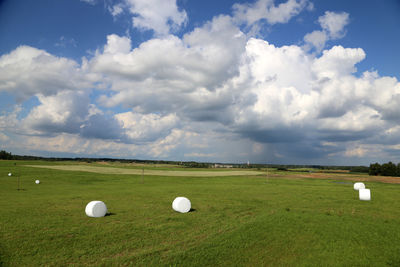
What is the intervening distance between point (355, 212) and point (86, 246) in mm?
24052

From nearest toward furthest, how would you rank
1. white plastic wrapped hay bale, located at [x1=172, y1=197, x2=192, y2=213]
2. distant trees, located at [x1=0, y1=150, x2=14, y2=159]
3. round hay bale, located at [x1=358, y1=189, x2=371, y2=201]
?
1. white plastic wrapped hay bale, located at [x1=172, y1=197, x2=192, y2=213]
2. round hay bale, located at [x1=358, y1=189, x2=371, y2=201]
3. distant trees, located at [x1=0, y1=150, x2=14, y2=159]

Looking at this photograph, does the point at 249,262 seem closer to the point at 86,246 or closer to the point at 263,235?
the point at 263,235

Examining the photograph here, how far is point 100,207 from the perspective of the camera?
20375 millimetres

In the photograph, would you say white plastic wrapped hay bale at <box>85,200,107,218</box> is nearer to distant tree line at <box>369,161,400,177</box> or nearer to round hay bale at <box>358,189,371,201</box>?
round hay bale at <box>358,189,371,201</box>

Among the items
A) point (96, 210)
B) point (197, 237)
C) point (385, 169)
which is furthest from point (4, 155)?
point (385, 169)

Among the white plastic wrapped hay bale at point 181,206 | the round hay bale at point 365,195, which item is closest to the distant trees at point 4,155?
the white plastic wrapped hay bale at point 181,206

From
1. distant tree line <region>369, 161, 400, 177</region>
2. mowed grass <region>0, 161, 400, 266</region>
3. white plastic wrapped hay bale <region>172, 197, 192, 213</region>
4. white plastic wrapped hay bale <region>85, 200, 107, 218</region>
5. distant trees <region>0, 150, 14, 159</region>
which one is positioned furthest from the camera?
distant trees <region>0, 150, 14, 159</region>

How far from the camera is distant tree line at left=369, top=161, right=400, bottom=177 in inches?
4321

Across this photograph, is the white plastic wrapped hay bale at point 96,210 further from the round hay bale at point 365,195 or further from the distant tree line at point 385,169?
the distant tree line at point 385,169

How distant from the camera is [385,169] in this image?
112m

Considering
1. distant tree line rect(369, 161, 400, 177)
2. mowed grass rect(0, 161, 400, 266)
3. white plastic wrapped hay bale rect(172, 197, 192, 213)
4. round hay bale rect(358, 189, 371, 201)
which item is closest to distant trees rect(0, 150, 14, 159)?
mowed grass rect(0, 161, 400, 266)

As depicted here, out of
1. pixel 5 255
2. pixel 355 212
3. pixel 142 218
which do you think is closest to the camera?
pixel 5 255

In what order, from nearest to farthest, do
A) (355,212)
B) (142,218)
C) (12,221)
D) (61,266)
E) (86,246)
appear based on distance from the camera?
(61,266) < (86,246) < (12,221) < (142,218) < (355,212)

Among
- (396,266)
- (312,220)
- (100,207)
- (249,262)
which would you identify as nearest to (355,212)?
(312,220)
